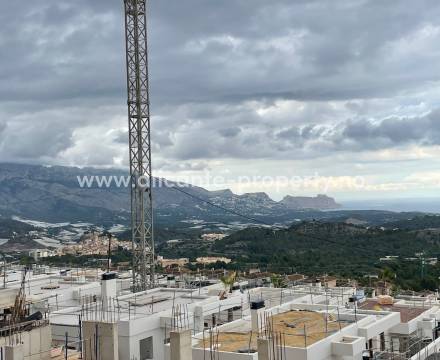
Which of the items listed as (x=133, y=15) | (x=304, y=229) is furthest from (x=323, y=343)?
(x=304, y=229)

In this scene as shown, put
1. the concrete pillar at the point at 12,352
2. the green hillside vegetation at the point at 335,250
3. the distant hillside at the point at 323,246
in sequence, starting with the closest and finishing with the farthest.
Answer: the concrete pillar at the point at 12,352
the green hillside vegetation at the point at 335,250
the distant hillside at the point at 323,246

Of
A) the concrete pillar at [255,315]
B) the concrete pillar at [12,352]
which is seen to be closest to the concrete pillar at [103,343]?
the concrete pillar at [12,352]

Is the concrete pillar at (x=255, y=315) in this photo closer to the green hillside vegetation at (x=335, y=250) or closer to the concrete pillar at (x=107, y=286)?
the concrete pillar at (x=107, y=286)

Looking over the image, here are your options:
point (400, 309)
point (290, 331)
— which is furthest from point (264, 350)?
point (400, 309)

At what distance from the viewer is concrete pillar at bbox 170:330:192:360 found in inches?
518

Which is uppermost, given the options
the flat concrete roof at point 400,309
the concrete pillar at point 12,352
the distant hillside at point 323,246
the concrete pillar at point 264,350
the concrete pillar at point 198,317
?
the concrete pillar at point 12,352

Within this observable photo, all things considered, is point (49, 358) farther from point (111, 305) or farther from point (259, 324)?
point (111, 305)

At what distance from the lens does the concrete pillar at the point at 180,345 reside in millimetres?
13164

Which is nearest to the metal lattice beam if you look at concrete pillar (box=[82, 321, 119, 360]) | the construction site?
the construction site

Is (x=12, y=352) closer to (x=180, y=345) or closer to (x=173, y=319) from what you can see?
(x=180, y=345)

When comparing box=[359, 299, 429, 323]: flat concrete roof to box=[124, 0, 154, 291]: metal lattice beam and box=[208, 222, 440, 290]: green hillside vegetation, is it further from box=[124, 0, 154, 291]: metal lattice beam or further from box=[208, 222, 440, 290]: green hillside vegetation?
box=[208, 222, 440, 290]: green hillside vegetation

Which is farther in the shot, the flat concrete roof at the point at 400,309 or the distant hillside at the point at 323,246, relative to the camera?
the distant hillside at the point at 323,246

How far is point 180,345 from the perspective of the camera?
43.2 feet

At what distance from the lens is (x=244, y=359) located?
46.7 ft
